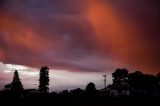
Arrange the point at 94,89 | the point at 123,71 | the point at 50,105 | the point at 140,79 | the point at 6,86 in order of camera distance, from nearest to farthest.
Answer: the point at 50,105 → the point at 140,79 → the point at 123,71 → the point at 94,89 → the point at 6,86

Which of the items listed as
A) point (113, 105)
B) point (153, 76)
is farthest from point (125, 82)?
point (113, 105)

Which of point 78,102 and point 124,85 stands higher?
point 124,85

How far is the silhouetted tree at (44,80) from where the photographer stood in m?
115

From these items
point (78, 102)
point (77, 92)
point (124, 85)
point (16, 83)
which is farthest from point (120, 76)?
point (78, 102)

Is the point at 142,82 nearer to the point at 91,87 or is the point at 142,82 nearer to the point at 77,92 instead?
the point at 77,92

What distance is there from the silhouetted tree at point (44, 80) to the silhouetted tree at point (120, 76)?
2683 cm

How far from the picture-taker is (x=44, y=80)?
116 metres

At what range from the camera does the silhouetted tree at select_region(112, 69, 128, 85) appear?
11450 centimetres

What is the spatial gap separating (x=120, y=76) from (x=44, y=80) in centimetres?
3022

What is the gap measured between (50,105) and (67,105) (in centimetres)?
318

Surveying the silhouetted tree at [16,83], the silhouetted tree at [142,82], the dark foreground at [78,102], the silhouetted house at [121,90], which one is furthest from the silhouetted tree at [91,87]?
the dark foreground at [78,102]

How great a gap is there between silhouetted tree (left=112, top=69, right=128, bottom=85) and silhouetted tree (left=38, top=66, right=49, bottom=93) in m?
26.8

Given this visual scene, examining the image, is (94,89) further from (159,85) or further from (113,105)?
(113,105)

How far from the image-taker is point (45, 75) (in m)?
117
